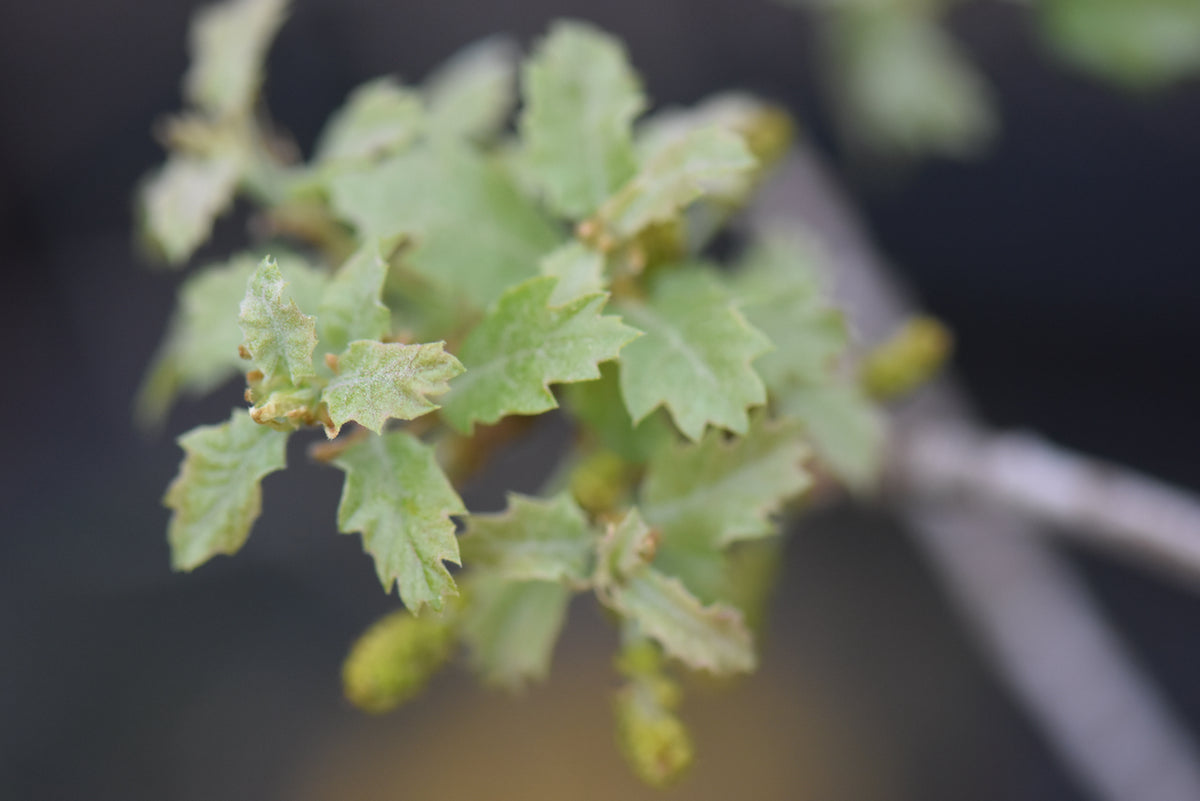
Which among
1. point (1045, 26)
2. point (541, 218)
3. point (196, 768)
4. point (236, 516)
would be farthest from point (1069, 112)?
point (196, 768)

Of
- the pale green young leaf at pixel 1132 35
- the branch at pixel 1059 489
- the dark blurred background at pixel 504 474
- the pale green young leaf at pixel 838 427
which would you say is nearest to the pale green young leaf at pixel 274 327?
the pale green young leaf at pixel 838 427

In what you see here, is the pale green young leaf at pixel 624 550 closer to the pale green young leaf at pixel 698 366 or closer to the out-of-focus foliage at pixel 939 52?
the pale green young leaf at pixel 698 366

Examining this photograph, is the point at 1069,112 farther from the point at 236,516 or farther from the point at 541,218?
the point at 236,516

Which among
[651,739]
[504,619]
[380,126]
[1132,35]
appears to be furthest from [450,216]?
[1132,35]

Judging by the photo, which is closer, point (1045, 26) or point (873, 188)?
point (1045, 26)

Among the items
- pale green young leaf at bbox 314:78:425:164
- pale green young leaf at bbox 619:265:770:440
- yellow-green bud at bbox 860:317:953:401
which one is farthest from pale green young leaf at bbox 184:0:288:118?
yellow-green bud at bbox 860:317:953:401
